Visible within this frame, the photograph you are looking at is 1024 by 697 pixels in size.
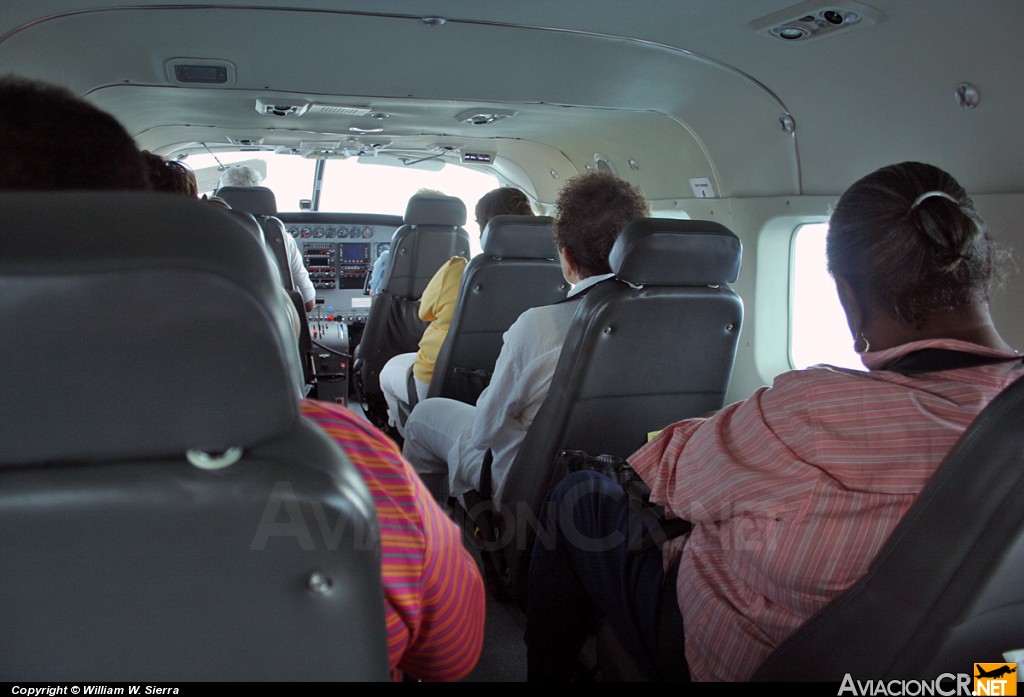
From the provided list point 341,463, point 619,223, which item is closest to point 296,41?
point 619,223

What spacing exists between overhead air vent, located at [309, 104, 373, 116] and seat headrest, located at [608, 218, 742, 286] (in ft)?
11.1

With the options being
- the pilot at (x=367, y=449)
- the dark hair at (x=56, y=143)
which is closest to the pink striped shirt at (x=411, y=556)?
the pilot at (x=367, y=449)

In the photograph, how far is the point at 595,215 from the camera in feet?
8.69

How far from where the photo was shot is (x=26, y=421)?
2.44 ft

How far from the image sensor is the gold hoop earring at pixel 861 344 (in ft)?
4.84

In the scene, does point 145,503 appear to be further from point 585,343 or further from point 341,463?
point 585,343

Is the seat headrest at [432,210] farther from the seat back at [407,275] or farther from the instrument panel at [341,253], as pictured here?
the instrument panel at [341,253]

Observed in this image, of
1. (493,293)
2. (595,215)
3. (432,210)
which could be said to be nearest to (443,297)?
(493,293)

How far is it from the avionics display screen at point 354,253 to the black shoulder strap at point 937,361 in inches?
254

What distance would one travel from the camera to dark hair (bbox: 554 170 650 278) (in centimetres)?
265

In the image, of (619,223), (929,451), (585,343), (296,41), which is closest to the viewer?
(929,451)

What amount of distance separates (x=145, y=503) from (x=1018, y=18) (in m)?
2.65

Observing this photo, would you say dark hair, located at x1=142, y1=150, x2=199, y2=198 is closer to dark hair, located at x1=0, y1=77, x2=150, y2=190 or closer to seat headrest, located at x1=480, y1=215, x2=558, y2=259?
seat headrest, located at x1=480, y1=215, x2=558, y2=259

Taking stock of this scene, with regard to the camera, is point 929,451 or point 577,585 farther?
point 577,585
